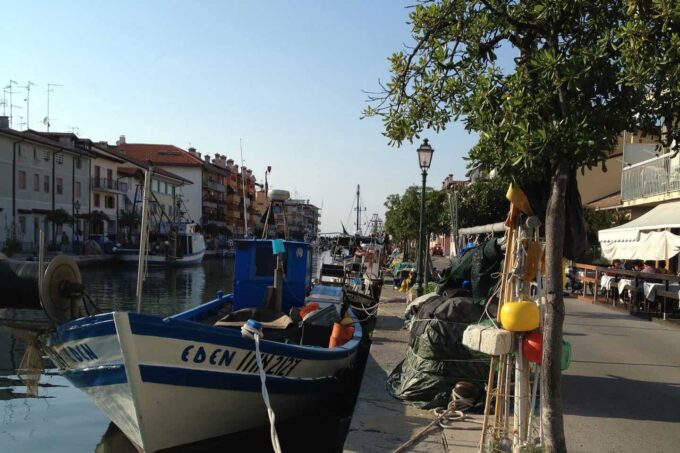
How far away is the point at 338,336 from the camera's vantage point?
9.59 meters

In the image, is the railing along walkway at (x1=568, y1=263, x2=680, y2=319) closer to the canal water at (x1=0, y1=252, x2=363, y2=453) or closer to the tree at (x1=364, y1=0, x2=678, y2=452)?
the canal water at (x1=0, y1=252, x2=363, y2=453)

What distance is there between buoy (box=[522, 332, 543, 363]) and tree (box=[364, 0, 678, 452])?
23 cm

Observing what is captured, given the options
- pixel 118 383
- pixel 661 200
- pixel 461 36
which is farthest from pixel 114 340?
pixel 661 200

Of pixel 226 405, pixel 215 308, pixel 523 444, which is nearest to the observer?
pixel 523 444

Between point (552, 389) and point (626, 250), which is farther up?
point (626, 250)

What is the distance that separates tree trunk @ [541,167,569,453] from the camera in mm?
4574

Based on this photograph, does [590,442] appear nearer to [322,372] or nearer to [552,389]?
[552,389]

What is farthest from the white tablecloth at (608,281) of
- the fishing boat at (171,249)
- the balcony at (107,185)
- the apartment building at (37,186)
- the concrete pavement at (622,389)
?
the balcony at (107,185)

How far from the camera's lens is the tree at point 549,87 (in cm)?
413

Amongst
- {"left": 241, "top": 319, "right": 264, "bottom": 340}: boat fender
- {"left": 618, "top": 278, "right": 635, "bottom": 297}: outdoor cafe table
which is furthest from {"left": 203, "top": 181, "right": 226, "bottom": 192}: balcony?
{"left": 241, "top": 319, "right": 264, "bottom": 340}: boat fender

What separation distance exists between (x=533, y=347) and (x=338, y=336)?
492cm

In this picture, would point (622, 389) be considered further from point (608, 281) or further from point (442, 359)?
point (608, 281)

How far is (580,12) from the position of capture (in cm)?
452

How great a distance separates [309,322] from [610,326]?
25.7ft
